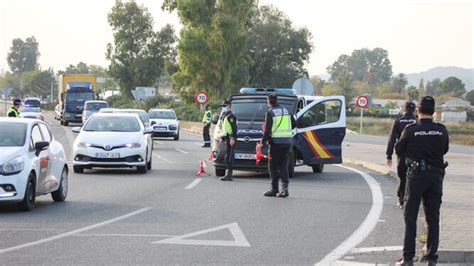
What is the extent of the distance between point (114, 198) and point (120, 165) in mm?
5961

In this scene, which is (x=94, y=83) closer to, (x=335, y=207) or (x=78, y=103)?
(x=78, y=103)

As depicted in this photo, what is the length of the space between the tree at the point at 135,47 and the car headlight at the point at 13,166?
3483 inches

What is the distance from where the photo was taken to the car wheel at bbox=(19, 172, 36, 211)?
1348 centimetres

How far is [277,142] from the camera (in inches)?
656

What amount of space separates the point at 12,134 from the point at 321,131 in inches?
378

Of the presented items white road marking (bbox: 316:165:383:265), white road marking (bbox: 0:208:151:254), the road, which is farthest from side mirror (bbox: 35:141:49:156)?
white road marking (bbox: 316:165:383:265)

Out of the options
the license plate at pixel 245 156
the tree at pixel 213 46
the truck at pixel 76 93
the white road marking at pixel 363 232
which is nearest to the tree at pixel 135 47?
the tree at pixel 213 46

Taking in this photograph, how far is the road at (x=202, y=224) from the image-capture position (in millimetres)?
9719

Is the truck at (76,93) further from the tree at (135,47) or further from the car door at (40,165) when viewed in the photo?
the car door at (40,165)

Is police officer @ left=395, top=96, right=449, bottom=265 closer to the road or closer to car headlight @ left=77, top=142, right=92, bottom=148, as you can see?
the road

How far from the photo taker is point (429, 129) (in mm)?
9258

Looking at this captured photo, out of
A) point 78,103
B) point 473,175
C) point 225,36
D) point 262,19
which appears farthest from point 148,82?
point 473,175

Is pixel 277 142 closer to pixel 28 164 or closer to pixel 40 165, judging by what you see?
pixel 40 165

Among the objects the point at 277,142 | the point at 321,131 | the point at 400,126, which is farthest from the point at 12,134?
the point at 321,131
